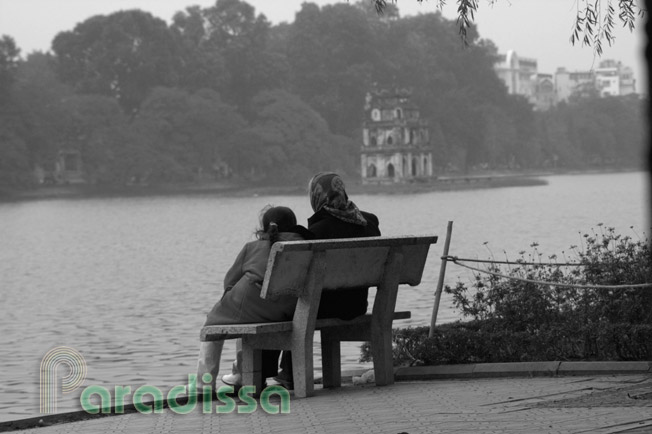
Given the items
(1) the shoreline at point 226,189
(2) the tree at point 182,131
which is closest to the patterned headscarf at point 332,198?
(1) the shoreline at point 226,189

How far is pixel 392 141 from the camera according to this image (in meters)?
114

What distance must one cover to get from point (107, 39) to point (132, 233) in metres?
45.3

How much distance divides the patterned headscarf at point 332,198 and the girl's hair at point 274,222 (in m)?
0.16

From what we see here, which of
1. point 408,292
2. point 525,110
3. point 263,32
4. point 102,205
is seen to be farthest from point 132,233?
point 525,110

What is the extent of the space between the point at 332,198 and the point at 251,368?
3.47 ft

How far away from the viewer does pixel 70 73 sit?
354ft

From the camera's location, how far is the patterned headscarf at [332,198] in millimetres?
7852

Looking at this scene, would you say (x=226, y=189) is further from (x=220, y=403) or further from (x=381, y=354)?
(x=220, y=403)

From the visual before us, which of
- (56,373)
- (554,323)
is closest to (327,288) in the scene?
(554,323)

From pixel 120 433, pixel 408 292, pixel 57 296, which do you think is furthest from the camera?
pixel 57 296

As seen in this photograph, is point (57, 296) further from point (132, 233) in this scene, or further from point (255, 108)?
point (255, 108)

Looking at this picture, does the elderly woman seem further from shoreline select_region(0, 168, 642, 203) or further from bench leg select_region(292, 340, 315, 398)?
shoreline select_region(0, 168, 642, 203)

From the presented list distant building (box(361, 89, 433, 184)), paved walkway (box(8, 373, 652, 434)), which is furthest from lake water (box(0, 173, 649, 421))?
distant building (box(361, 89, 433, 184))

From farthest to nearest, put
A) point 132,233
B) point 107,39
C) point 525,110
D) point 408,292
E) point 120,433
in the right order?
point 525,110
point 107,39
point 132,233
point 408,292
point 120,433
